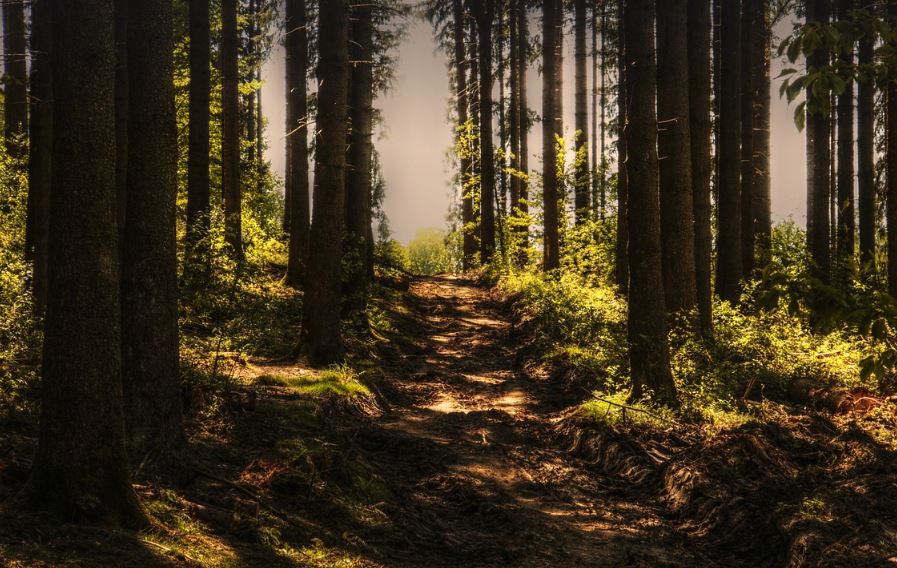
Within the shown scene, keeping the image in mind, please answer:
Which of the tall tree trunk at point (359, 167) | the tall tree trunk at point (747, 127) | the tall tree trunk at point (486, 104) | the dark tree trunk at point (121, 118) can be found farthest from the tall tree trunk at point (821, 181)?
the dark tree trunk at point (121, 118)

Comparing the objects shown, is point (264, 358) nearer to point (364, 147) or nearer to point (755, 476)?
point (364, 147)

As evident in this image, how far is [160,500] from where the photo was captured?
17.7ft

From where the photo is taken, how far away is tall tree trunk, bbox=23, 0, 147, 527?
15.4ft

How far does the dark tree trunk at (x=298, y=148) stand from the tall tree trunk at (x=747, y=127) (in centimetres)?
1126

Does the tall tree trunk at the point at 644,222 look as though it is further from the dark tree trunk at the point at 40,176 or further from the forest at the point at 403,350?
the dark tree trunk at the point at 40,176

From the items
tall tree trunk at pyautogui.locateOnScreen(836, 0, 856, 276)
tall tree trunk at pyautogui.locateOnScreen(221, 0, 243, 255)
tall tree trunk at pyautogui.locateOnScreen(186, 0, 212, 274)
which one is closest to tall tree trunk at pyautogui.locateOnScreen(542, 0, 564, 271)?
tall tree trunk at pyautogui.locateOnScreen(836, 0, 856, 276)

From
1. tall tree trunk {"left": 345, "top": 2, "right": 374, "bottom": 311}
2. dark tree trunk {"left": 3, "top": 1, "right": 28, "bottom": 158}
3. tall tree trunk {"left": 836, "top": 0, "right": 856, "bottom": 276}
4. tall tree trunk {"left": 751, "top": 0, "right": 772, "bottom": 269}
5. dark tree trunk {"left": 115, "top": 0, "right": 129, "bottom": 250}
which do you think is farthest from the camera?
tall tree trunk {"left": 751, "top": 0, "right": 772, "bottom": 269}

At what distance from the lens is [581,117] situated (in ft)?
91.2

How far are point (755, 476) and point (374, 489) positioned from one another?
4.01m

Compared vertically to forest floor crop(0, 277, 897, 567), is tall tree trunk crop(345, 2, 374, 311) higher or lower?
higher

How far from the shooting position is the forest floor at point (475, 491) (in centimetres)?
521

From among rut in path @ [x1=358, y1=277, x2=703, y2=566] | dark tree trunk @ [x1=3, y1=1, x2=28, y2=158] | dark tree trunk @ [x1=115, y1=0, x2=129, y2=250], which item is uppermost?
dark tree trunk @ [x1=3, y1=1, x2=28, y2=158]

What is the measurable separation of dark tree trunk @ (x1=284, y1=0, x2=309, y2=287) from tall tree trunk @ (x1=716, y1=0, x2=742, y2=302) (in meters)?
10.3

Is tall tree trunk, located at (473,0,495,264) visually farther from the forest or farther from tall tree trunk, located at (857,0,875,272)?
tall tree trunk, located at (857,0,875,272)
